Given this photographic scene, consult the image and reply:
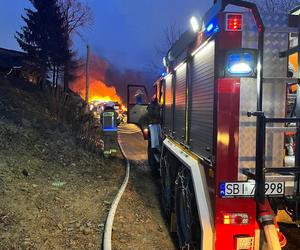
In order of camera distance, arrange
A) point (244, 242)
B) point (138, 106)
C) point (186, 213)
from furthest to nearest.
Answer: point (138, 106)
point (186, 213)
point (244, 242)

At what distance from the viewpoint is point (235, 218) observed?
12.0 ft

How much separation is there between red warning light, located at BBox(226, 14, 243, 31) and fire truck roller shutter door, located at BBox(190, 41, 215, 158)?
0.29 meters

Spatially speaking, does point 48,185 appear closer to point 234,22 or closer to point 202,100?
point 202,100

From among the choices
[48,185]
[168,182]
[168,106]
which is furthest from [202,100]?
[48,185]

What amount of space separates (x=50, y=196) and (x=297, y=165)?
192 inches

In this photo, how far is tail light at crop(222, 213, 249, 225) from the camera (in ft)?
12.0

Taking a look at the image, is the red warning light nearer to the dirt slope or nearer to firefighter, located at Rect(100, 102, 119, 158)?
the dirt slope

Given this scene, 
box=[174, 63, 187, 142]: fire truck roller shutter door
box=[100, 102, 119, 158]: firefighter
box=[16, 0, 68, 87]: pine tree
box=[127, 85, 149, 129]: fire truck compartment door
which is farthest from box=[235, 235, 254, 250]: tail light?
box=[16, 0, 68, 87]: pine tree

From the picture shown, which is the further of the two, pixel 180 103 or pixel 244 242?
pixel 180 103

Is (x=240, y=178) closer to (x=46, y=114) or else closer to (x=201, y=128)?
(x=201, y=128)

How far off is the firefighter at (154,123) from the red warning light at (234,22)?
637 cm

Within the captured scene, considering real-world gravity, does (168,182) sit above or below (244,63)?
below

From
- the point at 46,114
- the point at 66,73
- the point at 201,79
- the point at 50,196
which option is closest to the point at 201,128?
the point at 201,79

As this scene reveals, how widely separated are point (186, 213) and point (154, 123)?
19.3 ft
